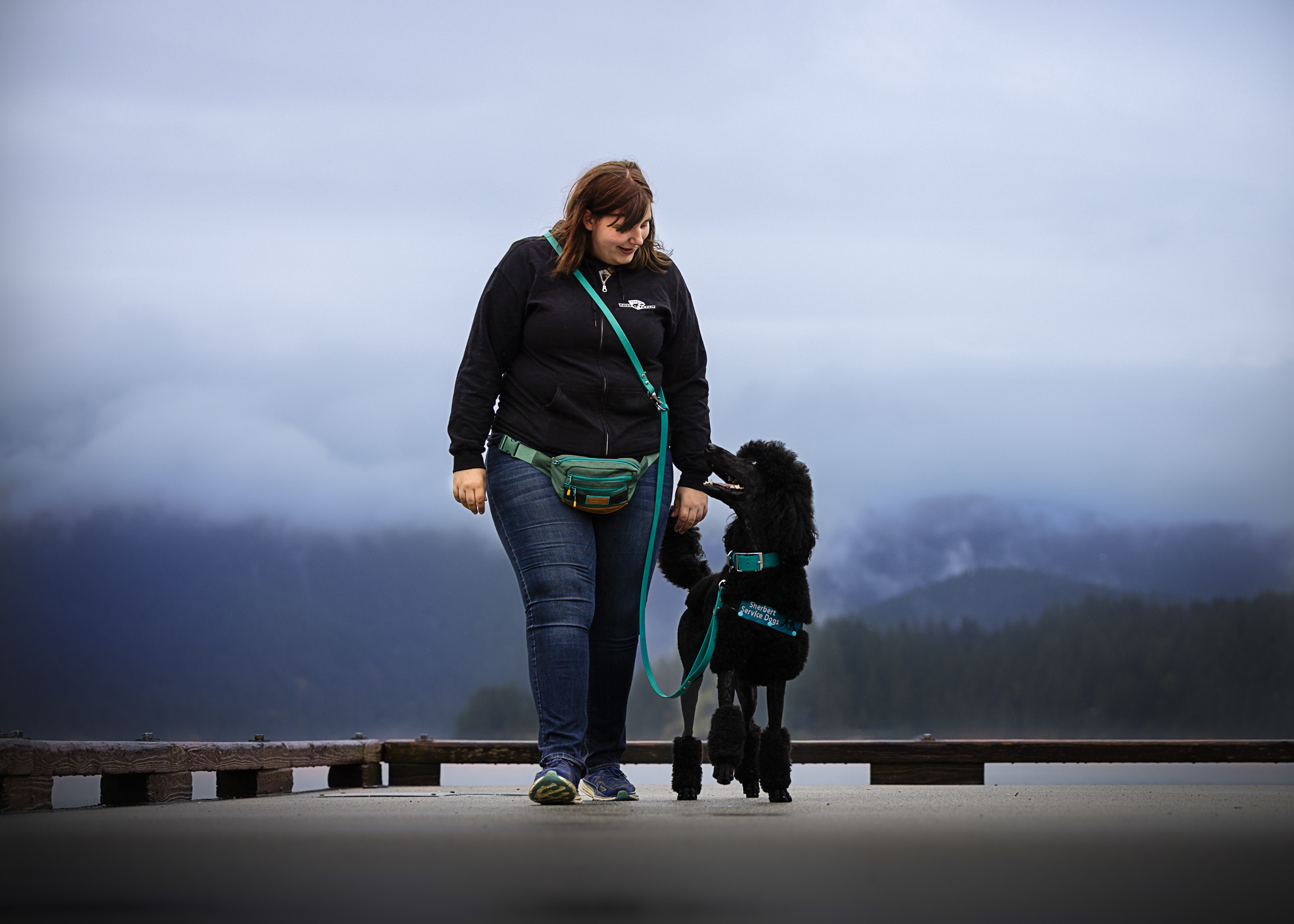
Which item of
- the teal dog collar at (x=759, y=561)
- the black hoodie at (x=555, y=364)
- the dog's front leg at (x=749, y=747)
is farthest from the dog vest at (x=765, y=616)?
the black hoodie at (x=555, y=364)

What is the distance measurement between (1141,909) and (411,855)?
48.0 inches

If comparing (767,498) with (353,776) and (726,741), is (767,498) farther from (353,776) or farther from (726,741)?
(353,776)

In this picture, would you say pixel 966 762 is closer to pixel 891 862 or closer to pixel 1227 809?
pixel 1227 809

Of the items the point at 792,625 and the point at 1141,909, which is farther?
the point at 792,625

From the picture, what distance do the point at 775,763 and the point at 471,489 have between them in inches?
50.6

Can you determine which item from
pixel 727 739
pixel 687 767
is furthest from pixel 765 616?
pixel 687 767

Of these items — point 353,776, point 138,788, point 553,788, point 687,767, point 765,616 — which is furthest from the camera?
point 353,776

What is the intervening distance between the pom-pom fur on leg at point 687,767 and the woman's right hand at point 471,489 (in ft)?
3.58

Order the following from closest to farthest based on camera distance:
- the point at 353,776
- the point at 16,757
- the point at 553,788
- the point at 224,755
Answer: the point at 16,757
the point at 553,788
the point at 224,755
the point at 353,776

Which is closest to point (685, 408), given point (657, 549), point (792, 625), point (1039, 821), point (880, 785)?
point (657, 549)

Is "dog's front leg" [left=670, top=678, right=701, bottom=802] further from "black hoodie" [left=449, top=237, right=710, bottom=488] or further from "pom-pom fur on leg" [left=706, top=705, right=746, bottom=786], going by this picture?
"black hoodie" [left=449, top=237, right=710, bottom=488]

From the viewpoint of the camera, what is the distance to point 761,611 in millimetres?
4191

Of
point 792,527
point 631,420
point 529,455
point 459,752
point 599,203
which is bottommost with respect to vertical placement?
point 459,752

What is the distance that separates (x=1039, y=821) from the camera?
3113mm
